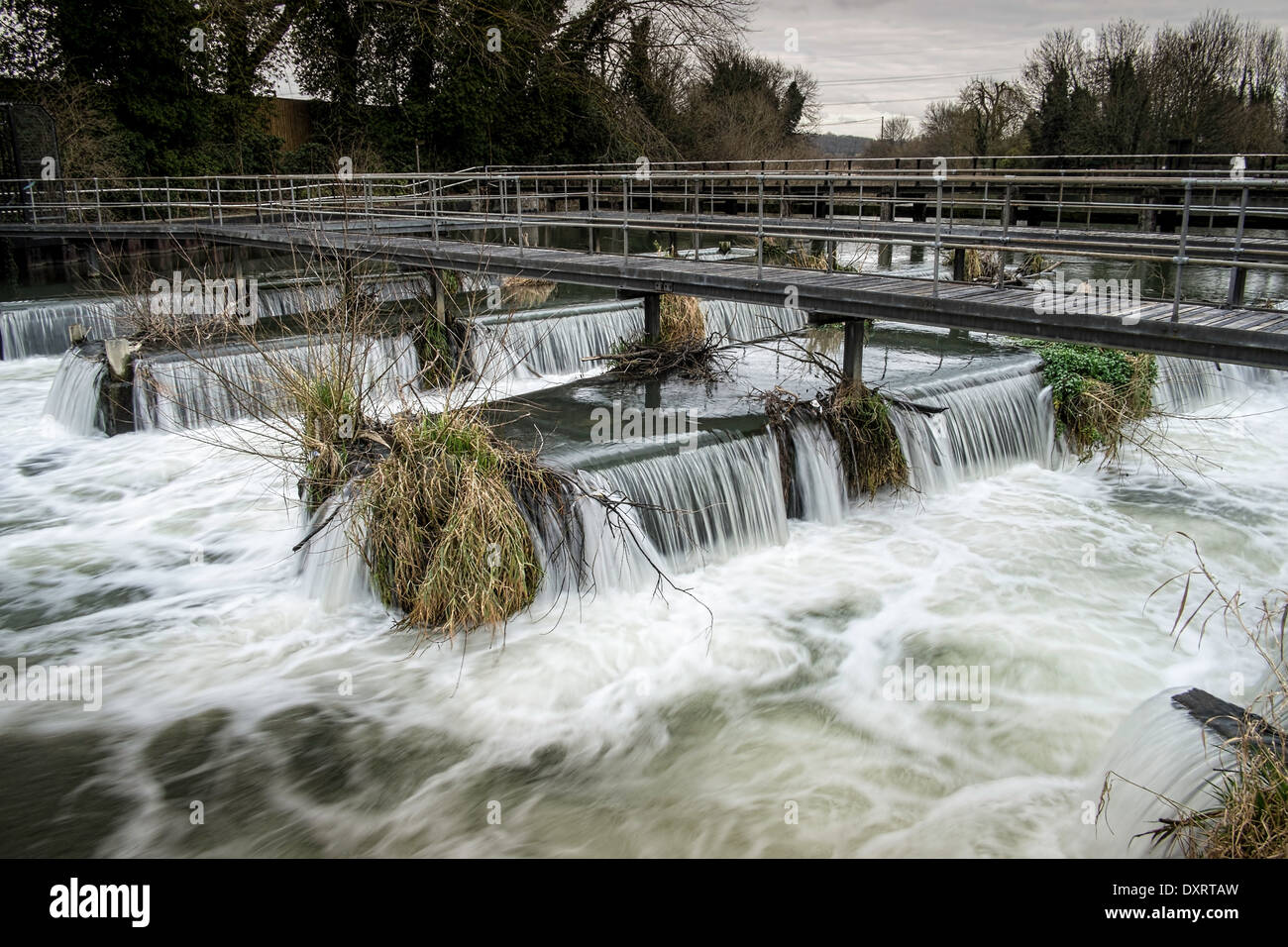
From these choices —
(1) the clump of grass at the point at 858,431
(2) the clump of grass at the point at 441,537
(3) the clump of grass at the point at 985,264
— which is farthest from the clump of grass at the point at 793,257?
(2) the clump of grass at the point at 441,537

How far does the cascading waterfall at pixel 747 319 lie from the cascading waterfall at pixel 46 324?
36.8ft

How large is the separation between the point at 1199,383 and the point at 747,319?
311 inches

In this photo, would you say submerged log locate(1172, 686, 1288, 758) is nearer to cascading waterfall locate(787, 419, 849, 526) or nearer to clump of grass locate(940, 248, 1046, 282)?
cascading waterfall locate(787, 419, 849, 526)

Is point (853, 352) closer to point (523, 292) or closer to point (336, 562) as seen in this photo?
point (336, 562)

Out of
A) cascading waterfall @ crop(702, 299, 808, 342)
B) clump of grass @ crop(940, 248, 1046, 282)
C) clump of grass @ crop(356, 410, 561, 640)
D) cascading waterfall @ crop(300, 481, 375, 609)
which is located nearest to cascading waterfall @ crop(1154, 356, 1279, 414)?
clump of grass @ crop(940, 248, 1046, 282)

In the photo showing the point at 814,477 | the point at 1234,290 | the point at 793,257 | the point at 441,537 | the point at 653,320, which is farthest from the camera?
the point at 793,257

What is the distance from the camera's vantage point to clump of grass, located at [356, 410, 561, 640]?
8.57 m

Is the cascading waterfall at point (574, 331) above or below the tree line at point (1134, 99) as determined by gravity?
below

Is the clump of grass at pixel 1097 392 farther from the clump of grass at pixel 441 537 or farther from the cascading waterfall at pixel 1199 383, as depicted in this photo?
the clump of grass at pixel 441 537

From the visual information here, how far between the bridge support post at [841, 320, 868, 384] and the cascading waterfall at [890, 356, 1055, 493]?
2.39ft

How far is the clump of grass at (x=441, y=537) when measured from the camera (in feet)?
28.1

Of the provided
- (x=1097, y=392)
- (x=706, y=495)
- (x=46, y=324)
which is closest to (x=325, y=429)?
(x=706, y=495)

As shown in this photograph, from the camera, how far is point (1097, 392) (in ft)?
46.8

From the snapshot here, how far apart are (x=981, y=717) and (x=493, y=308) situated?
13.2 metres
